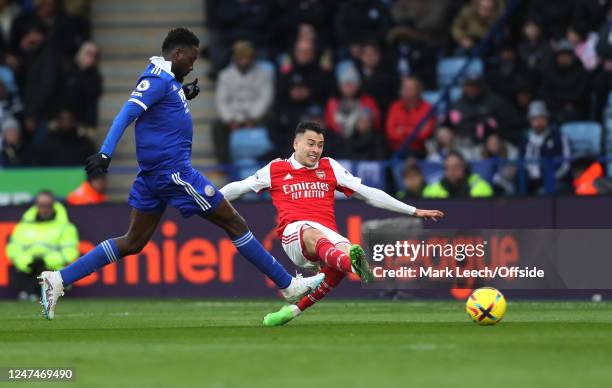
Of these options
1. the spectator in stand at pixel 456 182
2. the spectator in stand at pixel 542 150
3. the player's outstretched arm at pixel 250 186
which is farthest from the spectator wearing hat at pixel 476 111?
the player's outstretched arm at pixel 250 186

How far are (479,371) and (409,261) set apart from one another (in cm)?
624

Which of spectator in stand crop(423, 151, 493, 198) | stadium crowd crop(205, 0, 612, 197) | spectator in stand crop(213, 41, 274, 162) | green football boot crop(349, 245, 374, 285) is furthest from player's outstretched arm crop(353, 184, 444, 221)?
spectator in stand crop(213, 41, 274, 162)

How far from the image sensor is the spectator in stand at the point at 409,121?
21.5 metres

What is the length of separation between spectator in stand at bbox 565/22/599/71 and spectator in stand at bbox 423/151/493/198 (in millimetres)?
2932

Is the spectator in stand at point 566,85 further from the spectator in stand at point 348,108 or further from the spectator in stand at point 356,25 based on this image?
the spectator in stand at point 356,25

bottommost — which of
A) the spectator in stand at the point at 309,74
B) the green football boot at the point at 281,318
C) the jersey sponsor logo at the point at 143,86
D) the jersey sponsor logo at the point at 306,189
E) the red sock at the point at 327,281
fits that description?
the green football boot at the point at 281,318

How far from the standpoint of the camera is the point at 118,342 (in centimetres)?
1136

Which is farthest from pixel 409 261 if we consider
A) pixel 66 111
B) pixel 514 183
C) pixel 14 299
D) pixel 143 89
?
pixel 66 111

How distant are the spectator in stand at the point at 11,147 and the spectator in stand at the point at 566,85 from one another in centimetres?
816

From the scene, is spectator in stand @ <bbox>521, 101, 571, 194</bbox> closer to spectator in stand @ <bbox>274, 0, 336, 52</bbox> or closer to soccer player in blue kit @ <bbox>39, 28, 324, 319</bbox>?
spectator in stand @ <bbox>274, 0, 336, 52</bbox>

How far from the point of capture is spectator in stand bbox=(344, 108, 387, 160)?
21.1 meters

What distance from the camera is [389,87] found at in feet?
73.2

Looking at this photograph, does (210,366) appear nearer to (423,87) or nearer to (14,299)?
(14,299)

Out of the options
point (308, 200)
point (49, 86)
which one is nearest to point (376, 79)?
point (49, 86)
